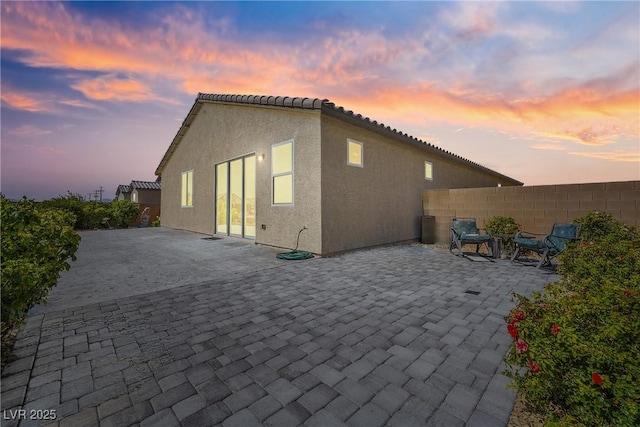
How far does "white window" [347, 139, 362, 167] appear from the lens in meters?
7.64

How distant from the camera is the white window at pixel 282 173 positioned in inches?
301

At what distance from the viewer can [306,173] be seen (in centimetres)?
711

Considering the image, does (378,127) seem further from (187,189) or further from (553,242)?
(187,189)

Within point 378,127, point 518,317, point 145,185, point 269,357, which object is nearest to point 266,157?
point 378,127

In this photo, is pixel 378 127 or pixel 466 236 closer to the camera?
pixel 466 236

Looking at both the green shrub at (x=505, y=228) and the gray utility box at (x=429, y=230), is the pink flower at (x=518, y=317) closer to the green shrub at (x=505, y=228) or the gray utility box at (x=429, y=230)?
the green shrub at (x=505, y=228)

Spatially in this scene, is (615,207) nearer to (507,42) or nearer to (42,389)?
(507,42)

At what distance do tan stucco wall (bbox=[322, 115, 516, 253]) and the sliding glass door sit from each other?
10.9 ft

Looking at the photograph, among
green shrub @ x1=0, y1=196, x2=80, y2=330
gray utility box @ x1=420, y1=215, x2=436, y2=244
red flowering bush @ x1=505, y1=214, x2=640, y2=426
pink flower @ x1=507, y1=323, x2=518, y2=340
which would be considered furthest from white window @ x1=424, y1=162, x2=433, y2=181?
green shrub @ x1=0, y1=196, x2=80, y2=330

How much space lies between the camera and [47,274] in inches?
97.8

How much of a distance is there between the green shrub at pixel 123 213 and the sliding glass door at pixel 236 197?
11.7 meters

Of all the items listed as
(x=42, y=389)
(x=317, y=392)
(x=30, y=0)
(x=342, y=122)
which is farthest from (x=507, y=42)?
(x=30, y=0)

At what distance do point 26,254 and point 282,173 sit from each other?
5.85 meters

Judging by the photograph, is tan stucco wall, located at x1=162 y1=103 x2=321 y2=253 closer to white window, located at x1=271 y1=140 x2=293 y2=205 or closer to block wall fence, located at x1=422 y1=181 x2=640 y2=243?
white window, located at x1=271 y1=140 x2=293 y2=205
